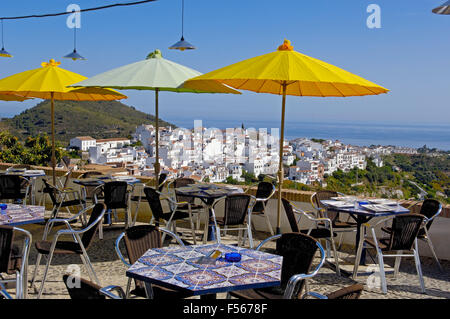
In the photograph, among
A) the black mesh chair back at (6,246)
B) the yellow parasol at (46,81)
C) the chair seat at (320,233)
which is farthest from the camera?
the yellow parasol at (46,81)

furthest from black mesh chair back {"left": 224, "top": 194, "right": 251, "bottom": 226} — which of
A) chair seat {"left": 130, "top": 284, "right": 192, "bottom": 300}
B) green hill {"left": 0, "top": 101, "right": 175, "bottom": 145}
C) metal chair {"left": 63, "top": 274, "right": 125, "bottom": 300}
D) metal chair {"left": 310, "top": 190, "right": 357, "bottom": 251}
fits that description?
green hill {"left": 0, "top": 101, "right": 175, "bottom": 145}

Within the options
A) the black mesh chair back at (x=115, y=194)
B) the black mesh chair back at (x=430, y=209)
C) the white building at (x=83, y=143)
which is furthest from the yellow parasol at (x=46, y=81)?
the white building at (x=83, y=143)

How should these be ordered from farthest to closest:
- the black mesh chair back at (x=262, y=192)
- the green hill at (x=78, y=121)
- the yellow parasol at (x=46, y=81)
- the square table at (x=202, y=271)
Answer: the green hill at (x=78, y=121)
the black mesh chair back at (x=262, y=192)
the yellow parasol at (x=46, y=81)
the square table at (x=202, y=271)

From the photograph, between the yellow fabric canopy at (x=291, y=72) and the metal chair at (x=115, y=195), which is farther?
the metal chair at (x=115, y=195)

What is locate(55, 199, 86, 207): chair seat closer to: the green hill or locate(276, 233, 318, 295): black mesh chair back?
locate(276, 233, 318, 295): black mesh chair back

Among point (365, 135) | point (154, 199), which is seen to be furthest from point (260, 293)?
point (365, 135)

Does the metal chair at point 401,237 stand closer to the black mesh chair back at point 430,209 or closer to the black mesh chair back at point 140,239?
the black mesh chair back at point 430,209

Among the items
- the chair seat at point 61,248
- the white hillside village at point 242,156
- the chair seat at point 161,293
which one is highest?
the white hillside village at point 242,156

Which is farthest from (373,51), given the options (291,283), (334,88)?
(291,283)
